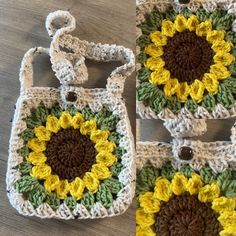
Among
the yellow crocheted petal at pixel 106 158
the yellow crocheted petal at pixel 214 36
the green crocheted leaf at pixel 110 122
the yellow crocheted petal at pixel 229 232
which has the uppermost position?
the yellow crocheted petal at pixel 214 36

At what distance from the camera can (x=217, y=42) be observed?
918 mm

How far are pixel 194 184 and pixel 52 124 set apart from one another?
11.6 inches

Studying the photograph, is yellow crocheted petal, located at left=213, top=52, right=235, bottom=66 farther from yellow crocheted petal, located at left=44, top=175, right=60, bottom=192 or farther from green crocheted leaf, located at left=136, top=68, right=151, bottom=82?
yellow crocheted petal, located at left=44, top=175, right=60, bottom=192

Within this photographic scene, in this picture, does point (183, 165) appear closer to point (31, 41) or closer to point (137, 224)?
point (137, 224)

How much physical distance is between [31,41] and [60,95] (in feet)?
0.46

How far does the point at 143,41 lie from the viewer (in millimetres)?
933

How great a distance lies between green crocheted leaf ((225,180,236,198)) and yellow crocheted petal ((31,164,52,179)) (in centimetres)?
33

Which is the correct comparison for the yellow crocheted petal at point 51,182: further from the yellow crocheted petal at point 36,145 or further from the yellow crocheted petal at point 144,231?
the yellow crocheted petal at point 144,231

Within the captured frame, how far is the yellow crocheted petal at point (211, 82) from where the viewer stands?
0.89 m

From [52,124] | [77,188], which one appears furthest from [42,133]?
[77,188]

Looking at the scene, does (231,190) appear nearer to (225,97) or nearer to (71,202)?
(225,97)

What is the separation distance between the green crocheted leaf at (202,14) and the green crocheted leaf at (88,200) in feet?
1.38

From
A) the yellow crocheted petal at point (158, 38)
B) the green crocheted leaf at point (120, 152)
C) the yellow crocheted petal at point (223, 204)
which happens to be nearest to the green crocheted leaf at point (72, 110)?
the green crocheted leaf at point (120, 152)

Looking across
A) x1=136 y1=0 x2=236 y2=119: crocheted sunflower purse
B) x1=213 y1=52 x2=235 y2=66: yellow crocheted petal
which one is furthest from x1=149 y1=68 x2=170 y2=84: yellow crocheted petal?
x1=213 y1=52 x2=235 y2=66: yellow crocheted petal
